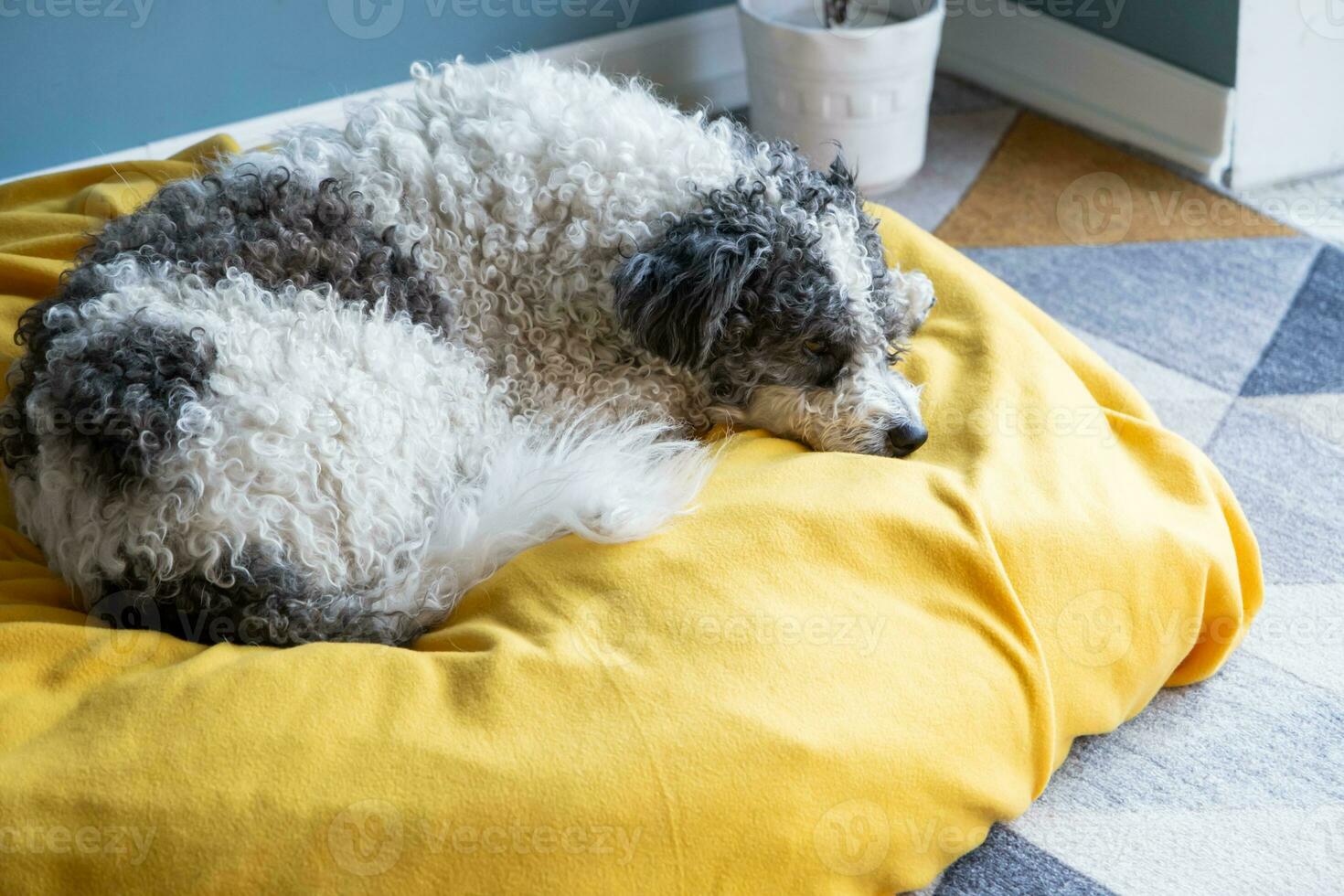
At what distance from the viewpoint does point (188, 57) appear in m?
2.87

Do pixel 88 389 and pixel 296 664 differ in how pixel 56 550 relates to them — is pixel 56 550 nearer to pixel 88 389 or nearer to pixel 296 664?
pixel 88 389

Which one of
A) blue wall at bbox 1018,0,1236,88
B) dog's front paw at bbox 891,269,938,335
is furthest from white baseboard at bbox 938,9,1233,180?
dog's front paw at bbox 891,269,938,335

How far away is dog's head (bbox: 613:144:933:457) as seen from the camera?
1.77m

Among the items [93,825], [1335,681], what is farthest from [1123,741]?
[93,825]

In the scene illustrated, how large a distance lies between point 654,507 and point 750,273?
0.39m

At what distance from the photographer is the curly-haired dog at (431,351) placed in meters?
1.56

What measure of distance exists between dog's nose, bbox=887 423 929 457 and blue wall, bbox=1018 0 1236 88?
1.78m

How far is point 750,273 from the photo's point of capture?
1.80 metres
